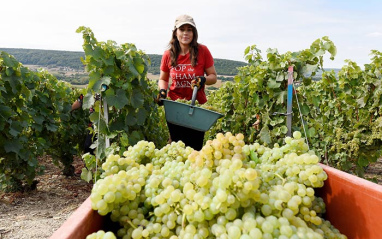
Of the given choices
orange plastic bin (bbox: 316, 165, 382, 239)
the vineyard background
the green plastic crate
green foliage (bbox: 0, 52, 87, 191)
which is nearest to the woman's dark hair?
the vineyard background

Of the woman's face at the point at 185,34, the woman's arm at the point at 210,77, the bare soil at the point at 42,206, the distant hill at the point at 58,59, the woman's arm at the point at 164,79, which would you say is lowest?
the bare soil at the point at 42,206

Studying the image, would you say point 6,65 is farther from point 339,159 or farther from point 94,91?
point 339,159

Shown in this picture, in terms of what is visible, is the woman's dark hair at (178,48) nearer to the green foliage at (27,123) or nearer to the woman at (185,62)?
the woman at (185,62)

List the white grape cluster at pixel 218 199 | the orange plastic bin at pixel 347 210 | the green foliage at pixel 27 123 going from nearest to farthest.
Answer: the white grape cluster at pixel 218 199 < the orange plastic bin at pixel 347 210 < the green foliage at pixel 27 123

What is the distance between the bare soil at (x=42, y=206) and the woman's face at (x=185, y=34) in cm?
251

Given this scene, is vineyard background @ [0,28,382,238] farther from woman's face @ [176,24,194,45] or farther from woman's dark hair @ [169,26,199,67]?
woman's face @ [176,24,194,45]

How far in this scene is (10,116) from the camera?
4.06m

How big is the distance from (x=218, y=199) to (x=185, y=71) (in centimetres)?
282

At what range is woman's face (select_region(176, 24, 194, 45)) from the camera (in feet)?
11.5

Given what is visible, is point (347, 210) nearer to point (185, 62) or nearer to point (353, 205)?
point (353, 205)

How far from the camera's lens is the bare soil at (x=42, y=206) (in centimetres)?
347

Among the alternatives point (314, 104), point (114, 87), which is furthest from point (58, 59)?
point (314, 104)

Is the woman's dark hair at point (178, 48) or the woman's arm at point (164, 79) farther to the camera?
the woman's arm at point (164, 79)

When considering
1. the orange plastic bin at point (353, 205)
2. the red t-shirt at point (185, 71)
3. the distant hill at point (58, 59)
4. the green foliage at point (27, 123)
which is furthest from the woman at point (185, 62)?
the distant hill at point (58, 59)
